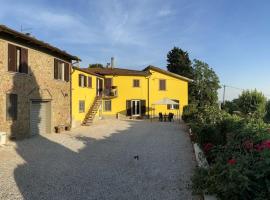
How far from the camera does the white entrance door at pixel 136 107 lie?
125 ft

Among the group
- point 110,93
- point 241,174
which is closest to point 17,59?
point 241,174

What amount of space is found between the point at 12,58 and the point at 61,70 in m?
6.40

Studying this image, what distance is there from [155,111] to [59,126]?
732 inches

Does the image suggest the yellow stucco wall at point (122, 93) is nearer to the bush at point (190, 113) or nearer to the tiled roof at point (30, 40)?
the bush at point (190, 113)

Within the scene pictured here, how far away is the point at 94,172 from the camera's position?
912 centimetres

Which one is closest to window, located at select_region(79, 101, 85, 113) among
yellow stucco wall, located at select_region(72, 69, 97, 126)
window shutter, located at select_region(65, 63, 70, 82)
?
yellow stucco wall, located at select_region(72, 69, 97, 126)

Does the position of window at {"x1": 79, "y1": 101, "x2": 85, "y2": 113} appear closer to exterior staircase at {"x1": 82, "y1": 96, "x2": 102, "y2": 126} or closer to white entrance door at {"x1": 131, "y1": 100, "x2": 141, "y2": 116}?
exterior staircase at {"x1": 82, "y1": 96, "x2": 102, "y2": 126}

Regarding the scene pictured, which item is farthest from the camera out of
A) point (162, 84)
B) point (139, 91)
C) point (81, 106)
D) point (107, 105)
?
point (162, 84)

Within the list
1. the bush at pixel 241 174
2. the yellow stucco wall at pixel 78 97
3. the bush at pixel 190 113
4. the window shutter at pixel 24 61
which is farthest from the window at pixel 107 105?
the bush at pixel 241 174

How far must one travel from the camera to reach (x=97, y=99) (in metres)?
33.2

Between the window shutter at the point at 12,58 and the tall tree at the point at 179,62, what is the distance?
138ft

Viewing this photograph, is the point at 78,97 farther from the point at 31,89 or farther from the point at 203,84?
the point at 203,84

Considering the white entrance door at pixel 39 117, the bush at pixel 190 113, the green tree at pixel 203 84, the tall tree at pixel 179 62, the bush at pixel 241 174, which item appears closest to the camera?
the bush at pixel 241 174

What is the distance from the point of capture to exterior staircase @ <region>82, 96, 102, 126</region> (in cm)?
2843
